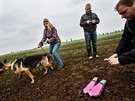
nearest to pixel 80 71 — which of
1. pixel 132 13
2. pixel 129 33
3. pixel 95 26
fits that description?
pixel 95 26

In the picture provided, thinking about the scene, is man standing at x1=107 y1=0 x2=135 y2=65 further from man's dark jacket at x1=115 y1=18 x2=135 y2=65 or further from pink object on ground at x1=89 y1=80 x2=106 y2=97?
pink object on ground at x1=89 y1=80 x2=106 y2=97

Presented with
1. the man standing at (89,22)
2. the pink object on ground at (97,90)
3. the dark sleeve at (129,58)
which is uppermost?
the man standing at (89,22)

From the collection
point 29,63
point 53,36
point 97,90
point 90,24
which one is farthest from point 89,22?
point 97,90

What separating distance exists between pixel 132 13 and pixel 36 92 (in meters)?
6.00

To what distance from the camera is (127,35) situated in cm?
692

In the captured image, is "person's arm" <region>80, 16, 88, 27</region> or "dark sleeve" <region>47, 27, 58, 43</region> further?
"person's arm" <region>80, 16, 88, 27</region>

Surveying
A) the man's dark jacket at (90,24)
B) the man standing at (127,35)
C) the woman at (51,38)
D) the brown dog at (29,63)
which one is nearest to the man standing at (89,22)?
the man's dark jacket at (90,24)

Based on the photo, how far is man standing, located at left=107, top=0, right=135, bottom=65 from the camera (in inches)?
211

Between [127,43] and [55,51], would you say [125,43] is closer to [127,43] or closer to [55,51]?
[127,43]

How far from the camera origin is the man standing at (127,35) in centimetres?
535

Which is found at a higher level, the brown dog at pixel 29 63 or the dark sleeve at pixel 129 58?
the dark sleeve at pixel 129 58

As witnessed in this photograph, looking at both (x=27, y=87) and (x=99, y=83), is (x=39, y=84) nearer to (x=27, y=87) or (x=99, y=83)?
(x=27, y=87)

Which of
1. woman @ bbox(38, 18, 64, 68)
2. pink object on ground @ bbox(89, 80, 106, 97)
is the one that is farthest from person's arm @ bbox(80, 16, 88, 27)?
pink object on ground @ bbox(89, 80, 106, 97)

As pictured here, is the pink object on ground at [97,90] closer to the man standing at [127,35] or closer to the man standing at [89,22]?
the man standing at [127,35]
